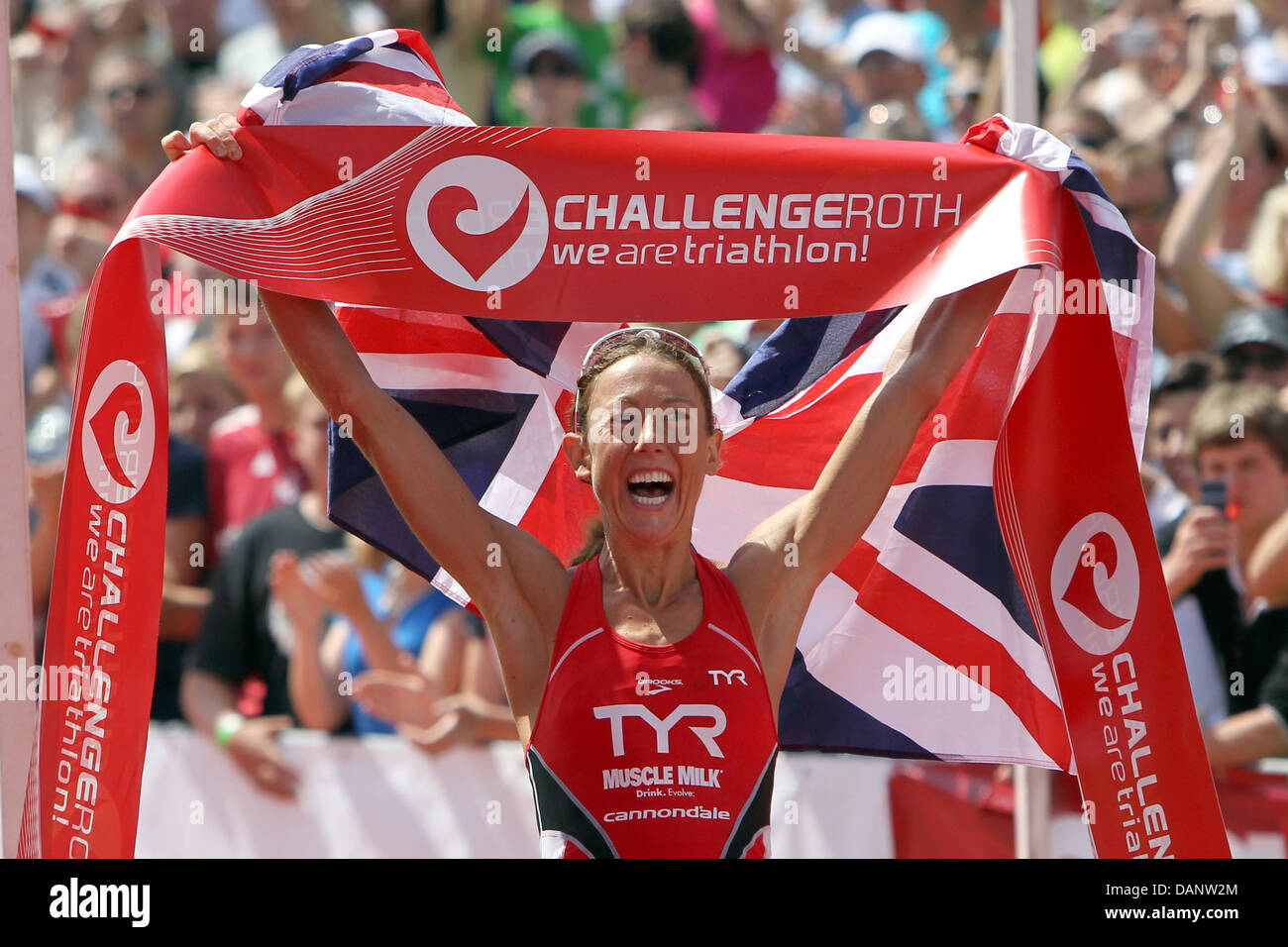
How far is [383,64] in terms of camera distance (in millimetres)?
3934

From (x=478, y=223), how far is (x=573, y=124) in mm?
4036

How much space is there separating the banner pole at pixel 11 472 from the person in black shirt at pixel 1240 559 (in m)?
3.32

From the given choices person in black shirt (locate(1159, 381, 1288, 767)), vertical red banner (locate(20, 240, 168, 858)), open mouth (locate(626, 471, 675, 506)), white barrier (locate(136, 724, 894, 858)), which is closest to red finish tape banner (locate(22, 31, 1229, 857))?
vertical red banner (locate(20, 240, 168, 858))

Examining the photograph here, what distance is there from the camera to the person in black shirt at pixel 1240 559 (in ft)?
17.3

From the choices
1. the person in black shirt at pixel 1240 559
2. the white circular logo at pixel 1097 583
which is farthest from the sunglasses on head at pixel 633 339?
the person in black shirt at pixel 1240 559

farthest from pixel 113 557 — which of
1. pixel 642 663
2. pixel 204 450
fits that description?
pixel 204 450

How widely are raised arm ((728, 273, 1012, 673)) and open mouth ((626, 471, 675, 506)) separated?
247mm

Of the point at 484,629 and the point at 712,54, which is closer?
the point at 484,629

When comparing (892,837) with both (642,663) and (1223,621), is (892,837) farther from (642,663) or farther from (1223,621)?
(642,663)

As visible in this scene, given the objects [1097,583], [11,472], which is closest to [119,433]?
[11,472]

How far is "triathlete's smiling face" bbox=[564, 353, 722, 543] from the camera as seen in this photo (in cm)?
342

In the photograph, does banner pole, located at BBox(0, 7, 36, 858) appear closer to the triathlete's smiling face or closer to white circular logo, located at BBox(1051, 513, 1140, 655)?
the triathlete's smiling face

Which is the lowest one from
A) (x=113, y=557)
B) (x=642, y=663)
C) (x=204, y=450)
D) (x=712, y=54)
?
(x=642, y=663)
